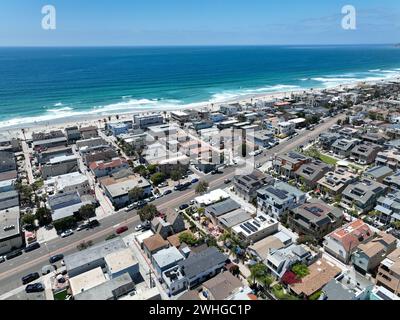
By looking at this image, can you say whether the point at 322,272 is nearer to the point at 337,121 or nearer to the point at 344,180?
the point at 344,180

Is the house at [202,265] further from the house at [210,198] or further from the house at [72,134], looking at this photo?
the house at [72,134]

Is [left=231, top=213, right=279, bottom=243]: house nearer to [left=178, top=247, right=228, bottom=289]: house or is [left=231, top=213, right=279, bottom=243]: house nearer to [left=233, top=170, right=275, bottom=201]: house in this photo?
[left=178, top=247, right=228, bottom=289]: house

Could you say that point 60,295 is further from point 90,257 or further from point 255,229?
point 255,229

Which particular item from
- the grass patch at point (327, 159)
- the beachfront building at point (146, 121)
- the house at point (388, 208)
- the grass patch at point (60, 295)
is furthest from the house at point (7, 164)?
the house at point (388, 208)

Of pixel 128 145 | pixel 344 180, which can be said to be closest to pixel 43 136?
pixel 128 145

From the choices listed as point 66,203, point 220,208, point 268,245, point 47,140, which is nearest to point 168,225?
point 220,208

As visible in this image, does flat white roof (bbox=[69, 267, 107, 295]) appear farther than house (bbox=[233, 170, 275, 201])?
No

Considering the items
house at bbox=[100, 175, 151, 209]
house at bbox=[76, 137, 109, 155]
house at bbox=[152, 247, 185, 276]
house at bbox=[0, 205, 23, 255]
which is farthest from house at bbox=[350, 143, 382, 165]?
house at bbox=[0, 205, 23, 255]
